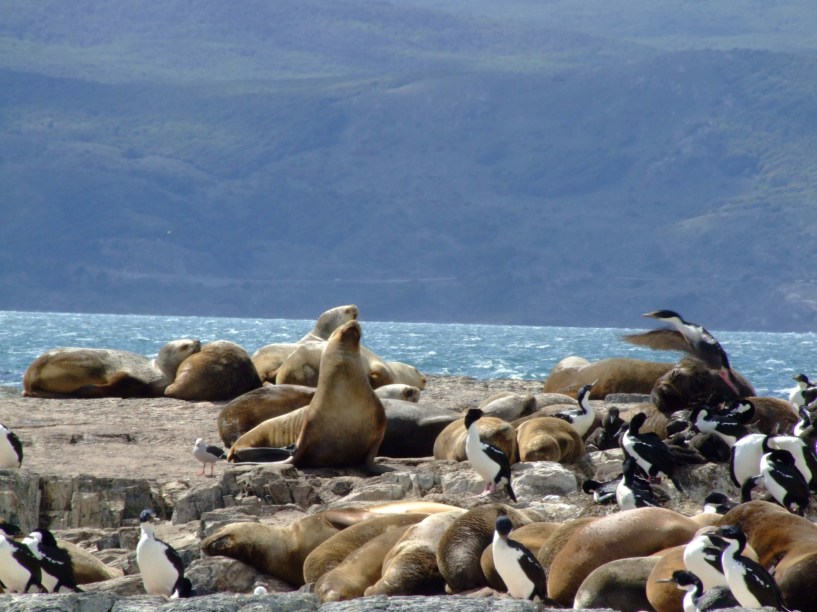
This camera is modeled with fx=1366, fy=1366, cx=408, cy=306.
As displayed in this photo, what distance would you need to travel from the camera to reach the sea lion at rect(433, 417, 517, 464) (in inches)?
399

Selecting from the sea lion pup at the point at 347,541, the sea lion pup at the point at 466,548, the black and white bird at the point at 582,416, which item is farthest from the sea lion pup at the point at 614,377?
the sea lion pup at the point at 466,548

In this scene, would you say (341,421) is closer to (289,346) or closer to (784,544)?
(784,544)

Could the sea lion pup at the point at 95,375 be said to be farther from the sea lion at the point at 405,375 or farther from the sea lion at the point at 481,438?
the sea lion at the point at 481,438

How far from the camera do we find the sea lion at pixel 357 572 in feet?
22.2

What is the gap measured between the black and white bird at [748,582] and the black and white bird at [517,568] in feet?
2.81

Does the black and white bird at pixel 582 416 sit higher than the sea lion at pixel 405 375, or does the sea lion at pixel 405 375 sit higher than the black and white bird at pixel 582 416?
the black and white bird at pixel 582 416

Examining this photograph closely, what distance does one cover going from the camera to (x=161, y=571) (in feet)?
23.1

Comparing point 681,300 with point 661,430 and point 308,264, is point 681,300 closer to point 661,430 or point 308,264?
point 308,264

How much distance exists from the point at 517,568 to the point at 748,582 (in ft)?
3.50

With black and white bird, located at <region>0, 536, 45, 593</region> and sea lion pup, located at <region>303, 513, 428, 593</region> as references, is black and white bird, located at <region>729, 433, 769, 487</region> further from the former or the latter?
black and white bird, located at <region>0, 536, 45, 593</region>

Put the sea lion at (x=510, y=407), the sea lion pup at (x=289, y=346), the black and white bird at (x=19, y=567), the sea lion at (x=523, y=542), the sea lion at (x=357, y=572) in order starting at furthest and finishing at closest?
1. the sea lion pup at (x=289, y=346)
2. the sea lion at (x=510, y=407)
3. the black and white bird at (x=19, y=567)
4. the sea lion at (x=357, y=572)
5. the sea lion at (x=523, y=542)

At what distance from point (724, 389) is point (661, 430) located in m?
0.65

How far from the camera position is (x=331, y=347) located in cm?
1151

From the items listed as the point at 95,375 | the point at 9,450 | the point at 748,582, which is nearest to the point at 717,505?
the point at 748,582
